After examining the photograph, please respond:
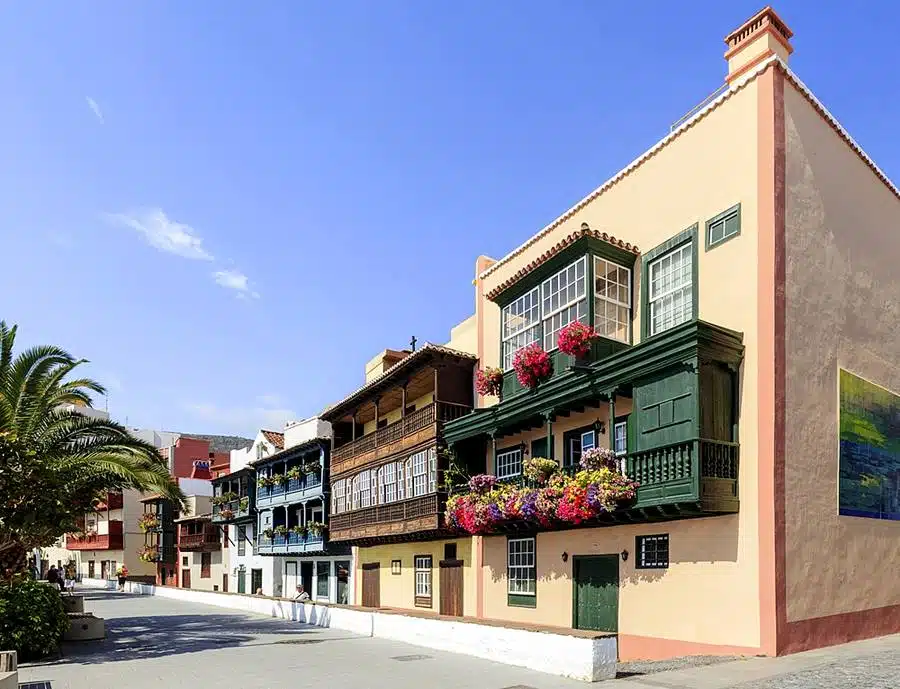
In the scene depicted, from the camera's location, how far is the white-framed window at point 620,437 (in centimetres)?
1806

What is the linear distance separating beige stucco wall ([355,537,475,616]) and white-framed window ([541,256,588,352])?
8108 mm

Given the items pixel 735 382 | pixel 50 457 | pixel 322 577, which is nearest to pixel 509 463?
pixel 735 382

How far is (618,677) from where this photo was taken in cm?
1347

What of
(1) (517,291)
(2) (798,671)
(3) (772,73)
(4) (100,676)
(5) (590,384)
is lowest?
(4) (100,676)

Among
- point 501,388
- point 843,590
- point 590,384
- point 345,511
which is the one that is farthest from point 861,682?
point 345,511

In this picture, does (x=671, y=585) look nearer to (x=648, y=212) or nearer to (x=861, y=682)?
(x=861, y=682)

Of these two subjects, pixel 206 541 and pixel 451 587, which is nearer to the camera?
pixel 451 587

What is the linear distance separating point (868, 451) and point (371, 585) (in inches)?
833

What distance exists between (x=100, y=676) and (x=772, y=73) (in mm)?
17220

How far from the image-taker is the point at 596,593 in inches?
740

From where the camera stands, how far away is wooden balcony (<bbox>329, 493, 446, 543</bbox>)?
2481 centimetres

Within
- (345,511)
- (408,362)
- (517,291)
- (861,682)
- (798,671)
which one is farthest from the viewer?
(345,511)

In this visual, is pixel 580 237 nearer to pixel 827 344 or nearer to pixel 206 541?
pixel 827 344

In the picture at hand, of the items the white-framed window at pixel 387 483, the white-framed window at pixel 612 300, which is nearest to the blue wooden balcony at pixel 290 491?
the white-framed window at pixel 387 483
